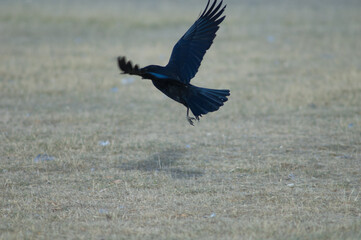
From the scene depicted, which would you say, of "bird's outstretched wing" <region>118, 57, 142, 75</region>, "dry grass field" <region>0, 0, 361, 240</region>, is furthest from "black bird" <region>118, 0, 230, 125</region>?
"dry grass field" <region>0, 0, 361, 240</region>

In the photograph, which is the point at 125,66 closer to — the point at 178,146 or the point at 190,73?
the point at 190,73

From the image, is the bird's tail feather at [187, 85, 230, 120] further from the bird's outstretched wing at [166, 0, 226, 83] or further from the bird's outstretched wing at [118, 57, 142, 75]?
the bird's outstretched wing at [118, 57, 142, 75]

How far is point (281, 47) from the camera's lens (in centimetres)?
1719

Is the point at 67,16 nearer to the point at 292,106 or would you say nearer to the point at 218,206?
the point at 292,106

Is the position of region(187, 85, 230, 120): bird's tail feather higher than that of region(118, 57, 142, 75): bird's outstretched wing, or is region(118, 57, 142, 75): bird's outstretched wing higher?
region(118, 57, 142, 75): bird's outstretched wing

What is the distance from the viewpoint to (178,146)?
7566 mm

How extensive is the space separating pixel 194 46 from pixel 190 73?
0.37 meters

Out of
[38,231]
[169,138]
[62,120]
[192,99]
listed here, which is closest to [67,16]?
[62,120]

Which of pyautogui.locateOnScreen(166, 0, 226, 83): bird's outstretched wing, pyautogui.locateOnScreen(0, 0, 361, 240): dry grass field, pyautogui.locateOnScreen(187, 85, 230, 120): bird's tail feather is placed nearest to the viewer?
pyautogui.locateOnScreen(0, 0, 361, 240): dry grass field

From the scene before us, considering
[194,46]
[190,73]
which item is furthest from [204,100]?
[194,46]

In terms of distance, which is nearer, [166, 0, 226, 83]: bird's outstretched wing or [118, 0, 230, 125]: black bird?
[118, 0, 230, 125]: black bird

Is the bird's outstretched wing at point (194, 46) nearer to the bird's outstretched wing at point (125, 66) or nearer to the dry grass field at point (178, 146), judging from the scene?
the dry grass field at point (178, 146)

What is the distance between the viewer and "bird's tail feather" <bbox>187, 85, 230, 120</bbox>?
5992 millimetres

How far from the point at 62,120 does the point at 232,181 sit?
4.00 meters
